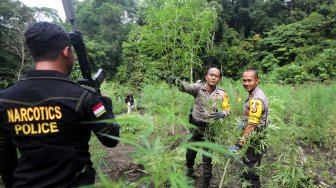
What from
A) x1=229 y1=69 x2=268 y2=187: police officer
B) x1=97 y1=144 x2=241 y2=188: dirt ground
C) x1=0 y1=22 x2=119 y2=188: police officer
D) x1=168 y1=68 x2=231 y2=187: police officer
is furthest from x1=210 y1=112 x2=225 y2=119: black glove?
x1=0 y1=22 x2=119 y2=188: police officer

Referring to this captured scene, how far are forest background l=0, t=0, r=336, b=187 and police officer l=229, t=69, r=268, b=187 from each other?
0.39ft

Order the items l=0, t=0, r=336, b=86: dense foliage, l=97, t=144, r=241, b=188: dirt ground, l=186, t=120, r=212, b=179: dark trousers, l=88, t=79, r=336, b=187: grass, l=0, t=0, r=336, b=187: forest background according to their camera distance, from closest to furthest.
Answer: l=88, t=79, r=336, b=187: grass < l=0, t=0, r=336, b=187: forest background < l=186, t=120, r=212, b=179: dark trousers < l=97, t=144, r=241, b=188: dirt ground < l=0, t=0, r=336, b=86: dense foliage

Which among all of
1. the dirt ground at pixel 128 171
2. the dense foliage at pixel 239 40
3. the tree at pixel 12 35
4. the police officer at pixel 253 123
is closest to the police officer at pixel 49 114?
the police officer at pixel 253 123

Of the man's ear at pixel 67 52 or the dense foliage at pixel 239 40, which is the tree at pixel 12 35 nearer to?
the dense foliage at pixel 239 40

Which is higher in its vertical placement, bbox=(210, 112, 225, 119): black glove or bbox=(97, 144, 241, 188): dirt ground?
bbox=(210, 112, 225, 119): black glove

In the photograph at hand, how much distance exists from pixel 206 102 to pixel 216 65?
20274mm

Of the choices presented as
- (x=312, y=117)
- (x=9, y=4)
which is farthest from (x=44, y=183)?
(x=9, y=4)

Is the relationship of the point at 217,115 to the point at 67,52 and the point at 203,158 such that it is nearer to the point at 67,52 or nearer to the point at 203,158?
the point at 203,158

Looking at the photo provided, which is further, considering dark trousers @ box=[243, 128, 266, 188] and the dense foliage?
the dense foliage

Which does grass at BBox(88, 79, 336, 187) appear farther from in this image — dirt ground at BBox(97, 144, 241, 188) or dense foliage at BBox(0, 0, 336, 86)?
dense foliage at BBox(0, 0, 336, 86)

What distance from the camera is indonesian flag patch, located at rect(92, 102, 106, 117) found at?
145cm

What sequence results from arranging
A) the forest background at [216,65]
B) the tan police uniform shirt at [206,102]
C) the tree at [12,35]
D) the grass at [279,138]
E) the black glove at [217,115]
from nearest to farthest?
1. the grass at [279,138]
2. the forest background at [216,65]
3. the black glove at [217,115]
4. the tan police uniform shirt at [206,102]
5. the tree at [12,35]

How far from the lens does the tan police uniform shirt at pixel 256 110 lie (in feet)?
10.0

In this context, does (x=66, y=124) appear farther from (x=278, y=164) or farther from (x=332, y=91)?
(x=332, y=91)
